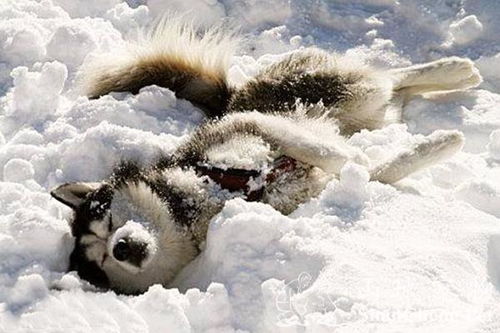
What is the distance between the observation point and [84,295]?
2.45 metres

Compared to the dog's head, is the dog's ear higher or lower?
higher

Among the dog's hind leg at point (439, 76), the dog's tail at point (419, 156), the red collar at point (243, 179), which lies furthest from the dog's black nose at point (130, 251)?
the dog's hind leg at point (439, 76)

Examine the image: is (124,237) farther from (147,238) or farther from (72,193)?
(72,193)

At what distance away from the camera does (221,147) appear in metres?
3.42

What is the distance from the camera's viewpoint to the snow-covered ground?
7.73 ft

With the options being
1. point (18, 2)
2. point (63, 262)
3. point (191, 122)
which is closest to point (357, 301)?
point (63, 262)

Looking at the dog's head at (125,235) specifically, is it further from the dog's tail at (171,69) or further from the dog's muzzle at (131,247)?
the dog's tail at (171,69)

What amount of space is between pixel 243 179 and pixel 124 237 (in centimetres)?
61

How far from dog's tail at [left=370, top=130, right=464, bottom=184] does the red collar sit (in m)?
0.46

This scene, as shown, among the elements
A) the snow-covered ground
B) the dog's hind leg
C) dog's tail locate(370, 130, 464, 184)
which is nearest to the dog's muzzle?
the snow-covered ground

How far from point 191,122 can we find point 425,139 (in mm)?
1159

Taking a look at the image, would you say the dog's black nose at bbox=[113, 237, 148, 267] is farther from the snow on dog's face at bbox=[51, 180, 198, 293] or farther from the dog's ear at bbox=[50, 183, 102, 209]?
the dog's ear at bbox=[50, 183, 102, 209]

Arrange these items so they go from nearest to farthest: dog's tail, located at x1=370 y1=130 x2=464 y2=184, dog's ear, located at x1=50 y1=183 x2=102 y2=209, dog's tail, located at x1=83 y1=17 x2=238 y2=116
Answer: dog's ear, located at x1=50 y1=183 x2=102 y2=209 < dog's tail, located at x1=370 y1=130 x2=464 y2=184 < dog's tail, located at x1=83 y1=17 x2=238 y2=116

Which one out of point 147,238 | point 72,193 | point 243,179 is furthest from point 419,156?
point 72,193
